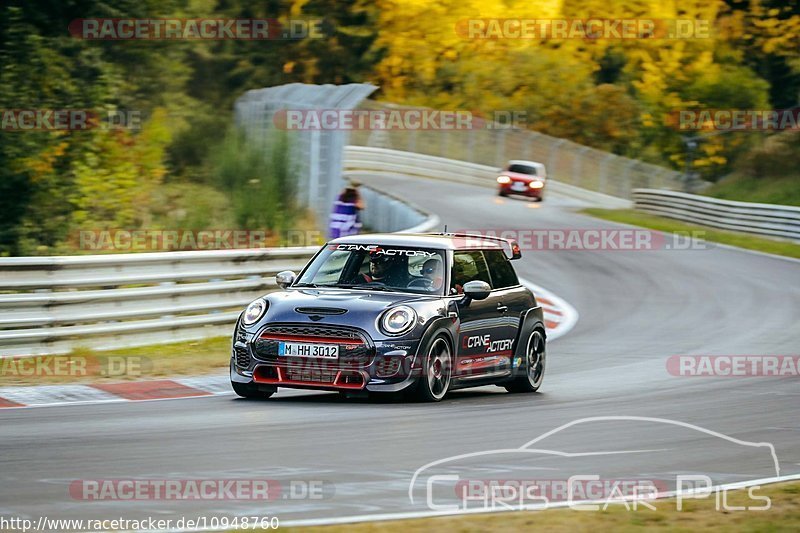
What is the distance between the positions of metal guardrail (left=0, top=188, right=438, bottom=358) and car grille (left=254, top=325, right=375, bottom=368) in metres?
3.19

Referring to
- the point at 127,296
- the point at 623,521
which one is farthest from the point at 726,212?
the point at 623,521

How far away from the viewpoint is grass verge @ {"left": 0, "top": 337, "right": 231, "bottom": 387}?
12156 millimetres

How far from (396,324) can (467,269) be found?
59.0 inches

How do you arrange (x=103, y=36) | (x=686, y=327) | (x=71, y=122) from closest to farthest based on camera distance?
(x=686, y=327) < (x=71, y=122) < (x=103, y=36)

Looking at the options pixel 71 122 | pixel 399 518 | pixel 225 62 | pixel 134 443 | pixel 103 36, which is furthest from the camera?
pixel 225 62

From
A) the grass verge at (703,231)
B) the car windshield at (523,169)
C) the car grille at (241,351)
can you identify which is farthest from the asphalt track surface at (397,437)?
the car windshield at (523,169)

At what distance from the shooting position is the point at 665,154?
2388 inches

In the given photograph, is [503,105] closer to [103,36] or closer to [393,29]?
[393,29]

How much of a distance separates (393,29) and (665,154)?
13.6 m

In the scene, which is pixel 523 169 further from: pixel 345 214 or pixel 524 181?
pixel 345 214

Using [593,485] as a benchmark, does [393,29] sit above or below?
above

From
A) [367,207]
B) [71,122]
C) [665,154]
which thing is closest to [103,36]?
[71,122]

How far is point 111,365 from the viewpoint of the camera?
12891 millimetres

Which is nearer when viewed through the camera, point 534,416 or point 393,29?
point 534,416
